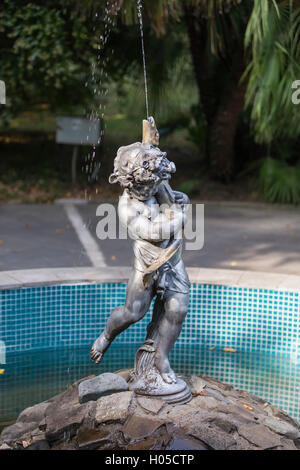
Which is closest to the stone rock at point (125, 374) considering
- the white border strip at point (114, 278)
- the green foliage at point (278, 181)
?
the white border strip at point (114, 278)

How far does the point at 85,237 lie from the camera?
8641 mm

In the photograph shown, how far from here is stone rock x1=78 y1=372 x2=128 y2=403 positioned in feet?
13.1

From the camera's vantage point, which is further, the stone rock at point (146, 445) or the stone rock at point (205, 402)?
the stone rock at point (205, 402)

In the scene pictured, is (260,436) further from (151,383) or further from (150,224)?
(150,224)

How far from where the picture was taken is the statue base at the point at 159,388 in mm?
3965

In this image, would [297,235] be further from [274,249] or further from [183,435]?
[183,435]

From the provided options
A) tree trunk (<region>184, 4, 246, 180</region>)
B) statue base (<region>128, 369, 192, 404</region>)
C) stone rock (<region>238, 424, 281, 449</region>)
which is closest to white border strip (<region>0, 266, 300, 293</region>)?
statue base (<region>128, 369, 192, 404</region>)

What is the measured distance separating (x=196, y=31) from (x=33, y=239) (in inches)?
165

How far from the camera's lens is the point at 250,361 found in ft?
18.5

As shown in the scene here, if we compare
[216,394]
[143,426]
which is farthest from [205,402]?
[143,426]

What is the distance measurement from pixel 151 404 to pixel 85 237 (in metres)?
4.89

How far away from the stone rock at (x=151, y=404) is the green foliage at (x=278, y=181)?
7.26 m

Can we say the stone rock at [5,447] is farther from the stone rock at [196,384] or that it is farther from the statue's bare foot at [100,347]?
the stone rock at [196,384]
